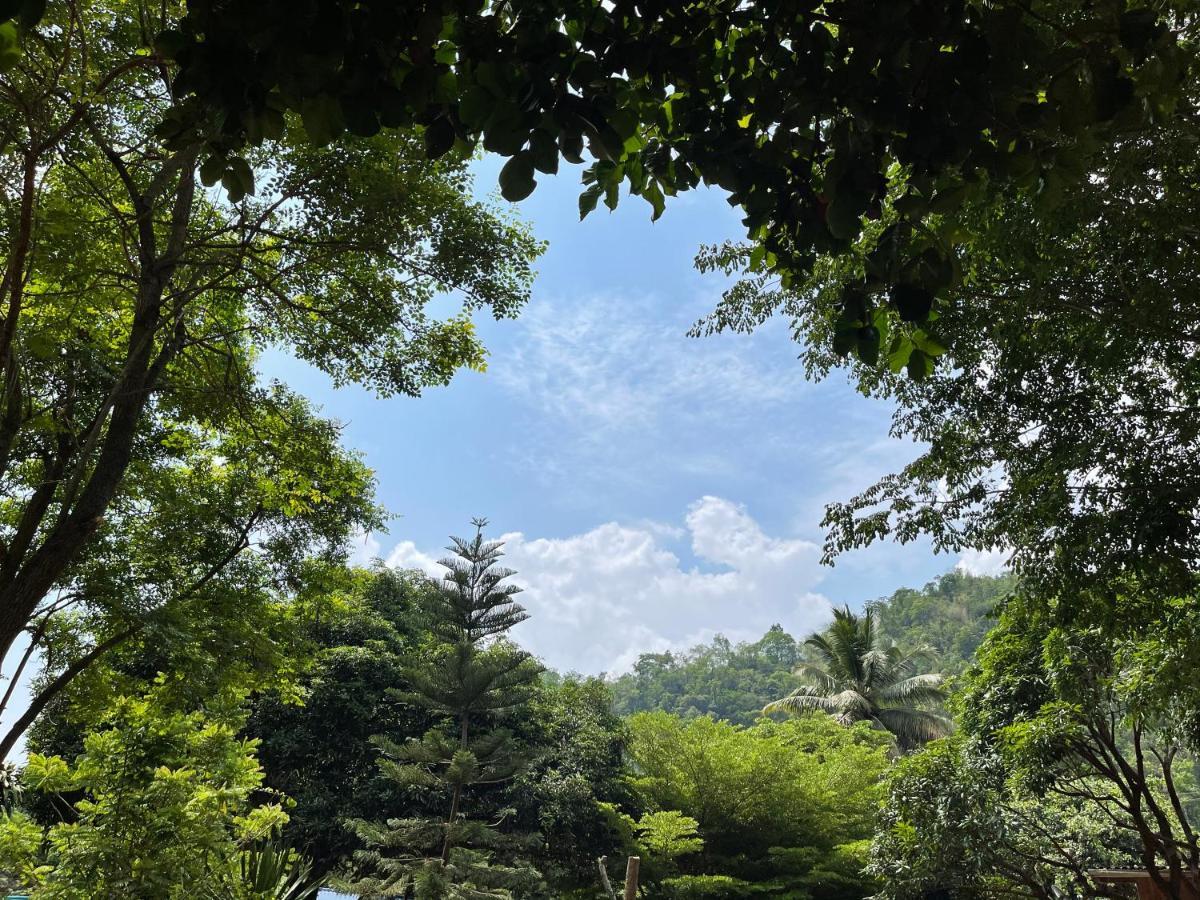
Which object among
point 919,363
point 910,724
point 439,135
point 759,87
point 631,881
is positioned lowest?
point 631,881

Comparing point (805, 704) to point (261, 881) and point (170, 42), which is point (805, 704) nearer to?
point (261, 881)

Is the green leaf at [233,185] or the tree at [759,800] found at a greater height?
the green leaf at [233,185]

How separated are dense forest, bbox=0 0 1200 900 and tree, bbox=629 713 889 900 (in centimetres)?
311

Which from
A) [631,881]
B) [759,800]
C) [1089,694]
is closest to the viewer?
[1089,694]

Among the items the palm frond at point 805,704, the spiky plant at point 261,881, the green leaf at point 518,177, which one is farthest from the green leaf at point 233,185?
the palm frond at point 805,704

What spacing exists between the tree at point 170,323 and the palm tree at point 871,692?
14.1m

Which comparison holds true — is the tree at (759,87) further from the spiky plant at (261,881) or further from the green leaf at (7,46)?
the spiky plant at (261,881)

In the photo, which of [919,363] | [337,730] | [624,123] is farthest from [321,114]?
[337,730]

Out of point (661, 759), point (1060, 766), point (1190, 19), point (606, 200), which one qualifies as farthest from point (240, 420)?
point (661, 759)

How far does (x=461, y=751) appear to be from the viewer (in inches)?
396

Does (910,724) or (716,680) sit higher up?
(716,680)

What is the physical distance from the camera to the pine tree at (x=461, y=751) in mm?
9516

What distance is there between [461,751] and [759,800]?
4.70 meters

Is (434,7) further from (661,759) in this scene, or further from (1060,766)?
(661,759)
